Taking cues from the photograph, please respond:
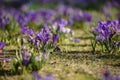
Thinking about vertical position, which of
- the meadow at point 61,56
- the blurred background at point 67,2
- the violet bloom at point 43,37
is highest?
the blurred background at point 67,2

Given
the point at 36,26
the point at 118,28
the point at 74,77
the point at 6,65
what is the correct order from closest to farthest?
the point at 74,77
the point at 6,65
the point at 118,28
the point at 36,26

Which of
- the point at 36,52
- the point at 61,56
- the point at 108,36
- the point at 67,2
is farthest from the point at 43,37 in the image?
the point at 67,2

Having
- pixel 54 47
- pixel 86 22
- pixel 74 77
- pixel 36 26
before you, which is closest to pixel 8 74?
pixel 74 77

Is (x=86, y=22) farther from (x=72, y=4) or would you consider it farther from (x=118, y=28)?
(x=72, y=4)

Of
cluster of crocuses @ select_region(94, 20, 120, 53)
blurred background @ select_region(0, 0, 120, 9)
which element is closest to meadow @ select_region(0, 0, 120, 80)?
cluster of crocuses @ select_region(94, 20, 120, 53)

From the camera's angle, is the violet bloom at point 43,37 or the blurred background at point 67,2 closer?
the violet bloom at point 43,37

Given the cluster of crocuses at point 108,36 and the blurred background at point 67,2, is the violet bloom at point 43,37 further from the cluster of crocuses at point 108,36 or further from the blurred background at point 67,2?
the blurred background at point 67,2

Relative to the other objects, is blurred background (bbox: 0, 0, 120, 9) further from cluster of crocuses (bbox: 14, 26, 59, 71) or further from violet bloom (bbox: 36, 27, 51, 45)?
violet bloom (bbox: 36, 27, 51, 45)

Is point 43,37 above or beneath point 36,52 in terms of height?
above

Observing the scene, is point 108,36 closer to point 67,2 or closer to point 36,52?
point 36,52

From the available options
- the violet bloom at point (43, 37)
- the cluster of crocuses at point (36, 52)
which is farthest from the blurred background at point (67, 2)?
→ the violet bloom at point (43, 37)

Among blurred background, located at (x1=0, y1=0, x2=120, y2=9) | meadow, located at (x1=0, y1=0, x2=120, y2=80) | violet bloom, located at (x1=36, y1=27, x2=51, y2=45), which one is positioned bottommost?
meadow, located at (x1=0, y1=0, x2=120, y2=80)
